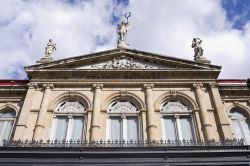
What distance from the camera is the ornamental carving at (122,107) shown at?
1652cm

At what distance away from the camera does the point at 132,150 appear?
13461 millimetres

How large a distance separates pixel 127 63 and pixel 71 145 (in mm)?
5975

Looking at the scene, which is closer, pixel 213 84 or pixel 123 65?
pixel 213 84

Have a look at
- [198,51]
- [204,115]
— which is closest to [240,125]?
[204,115]

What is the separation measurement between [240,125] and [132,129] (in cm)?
531

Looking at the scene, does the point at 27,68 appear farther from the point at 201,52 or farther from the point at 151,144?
the point at 201,52

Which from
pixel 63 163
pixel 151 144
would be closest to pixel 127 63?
pixel 151 144

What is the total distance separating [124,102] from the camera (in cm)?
1695

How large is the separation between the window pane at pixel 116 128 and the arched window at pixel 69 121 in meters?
1.28

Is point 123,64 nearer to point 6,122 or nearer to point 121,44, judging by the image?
point 121,44

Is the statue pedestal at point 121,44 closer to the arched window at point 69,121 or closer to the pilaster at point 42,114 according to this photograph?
the arched window at point 69,121

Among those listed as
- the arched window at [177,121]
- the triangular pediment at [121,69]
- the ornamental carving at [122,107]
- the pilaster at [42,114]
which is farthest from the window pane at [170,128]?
the pilaster at [42,114]

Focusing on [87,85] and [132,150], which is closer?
[132,150]

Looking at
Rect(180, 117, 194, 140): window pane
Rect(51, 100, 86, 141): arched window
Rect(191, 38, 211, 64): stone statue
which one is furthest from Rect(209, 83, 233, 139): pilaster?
Rect(51, 100, 86, 141): arched window
